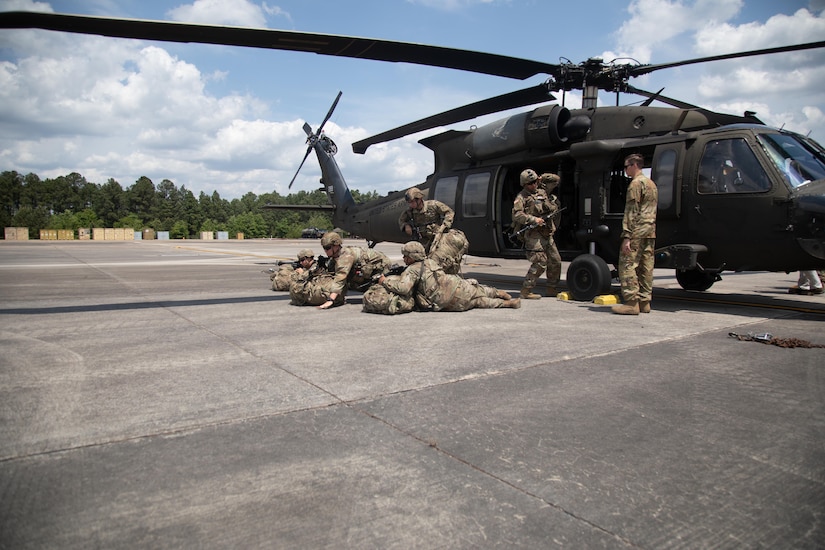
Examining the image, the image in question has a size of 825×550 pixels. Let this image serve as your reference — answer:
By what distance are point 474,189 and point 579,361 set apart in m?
5.90

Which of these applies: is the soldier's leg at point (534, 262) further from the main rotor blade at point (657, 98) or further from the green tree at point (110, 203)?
the green tree at point (110, 203)

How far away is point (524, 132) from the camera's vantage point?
841 cm

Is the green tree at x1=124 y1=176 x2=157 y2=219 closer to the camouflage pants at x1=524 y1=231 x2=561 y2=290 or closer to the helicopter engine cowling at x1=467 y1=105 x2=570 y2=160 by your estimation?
the helicopter engine cowling at x1=467 y1=105 x2=570 y2=160

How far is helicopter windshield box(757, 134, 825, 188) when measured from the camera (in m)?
6.01

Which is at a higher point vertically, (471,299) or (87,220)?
(87,220)

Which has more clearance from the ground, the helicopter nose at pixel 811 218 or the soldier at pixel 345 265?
the helicopter nose at pixel 811 218

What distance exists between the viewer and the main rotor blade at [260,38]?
412 centimetres

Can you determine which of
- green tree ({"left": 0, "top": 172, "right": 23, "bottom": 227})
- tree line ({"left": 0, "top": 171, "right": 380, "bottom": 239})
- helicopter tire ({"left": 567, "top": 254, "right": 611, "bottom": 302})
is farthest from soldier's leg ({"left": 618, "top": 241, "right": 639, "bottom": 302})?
green tree ({"left": 0, "top": 172, "right": 23, "bottom": 227})

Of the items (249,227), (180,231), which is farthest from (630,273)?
(249,227)

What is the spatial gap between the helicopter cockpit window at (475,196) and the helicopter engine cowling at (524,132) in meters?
0.42

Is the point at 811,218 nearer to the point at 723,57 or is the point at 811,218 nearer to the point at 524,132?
the point at 723,57

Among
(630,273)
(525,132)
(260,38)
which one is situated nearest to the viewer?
(260,38)

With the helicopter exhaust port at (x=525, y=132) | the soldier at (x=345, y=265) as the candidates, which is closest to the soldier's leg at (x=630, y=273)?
the helicopter exhaust port at (x=525, y=132)

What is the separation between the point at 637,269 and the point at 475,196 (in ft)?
12.1
